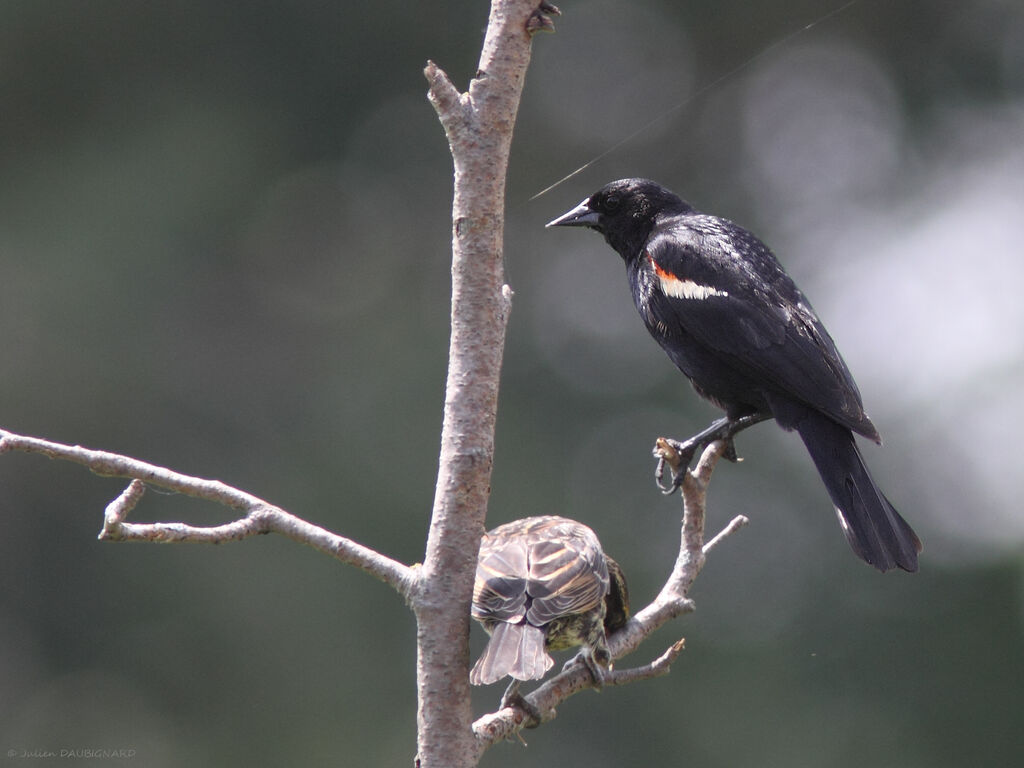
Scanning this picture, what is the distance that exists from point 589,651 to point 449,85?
1.22 m

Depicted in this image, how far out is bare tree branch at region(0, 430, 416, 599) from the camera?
2021mm

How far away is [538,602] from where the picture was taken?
3.03 metres

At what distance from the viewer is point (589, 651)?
2.78 metres

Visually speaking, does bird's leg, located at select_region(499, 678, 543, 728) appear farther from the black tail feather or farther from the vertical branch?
the black tail feather

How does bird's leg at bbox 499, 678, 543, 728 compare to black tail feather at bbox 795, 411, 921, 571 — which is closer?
bird's leg at bbox 499, 678, 543, 728

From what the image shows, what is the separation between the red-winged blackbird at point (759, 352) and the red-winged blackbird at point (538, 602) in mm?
644

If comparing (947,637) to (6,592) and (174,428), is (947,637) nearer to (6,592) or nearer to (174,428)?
(174,428)

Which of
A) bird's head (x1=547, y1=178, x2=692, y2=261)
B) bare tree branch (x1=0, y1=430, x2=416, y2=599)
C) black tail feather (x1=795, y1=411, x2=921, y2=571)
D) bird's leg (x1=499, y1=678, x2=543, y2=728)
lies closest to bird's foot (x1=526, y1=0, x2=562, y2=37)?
bare tree branch (x1=0, y1=430, x2=416, y2=599)

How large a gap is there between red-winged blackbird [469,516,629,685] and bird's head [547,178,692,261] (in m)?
1.41

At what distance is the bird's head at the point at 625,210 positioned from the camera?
449 cm

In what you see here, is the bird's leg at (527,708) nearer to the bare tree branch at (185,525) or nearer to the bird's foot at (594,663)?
the bird's foot at (594,663)

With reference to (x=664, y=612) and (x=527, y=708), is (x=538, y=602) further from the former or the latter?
(x=527, y=708)

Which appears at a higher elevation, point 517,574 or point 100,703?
point 100,703

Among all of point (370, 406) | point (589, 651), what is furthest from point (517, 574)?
point (370, 406)
